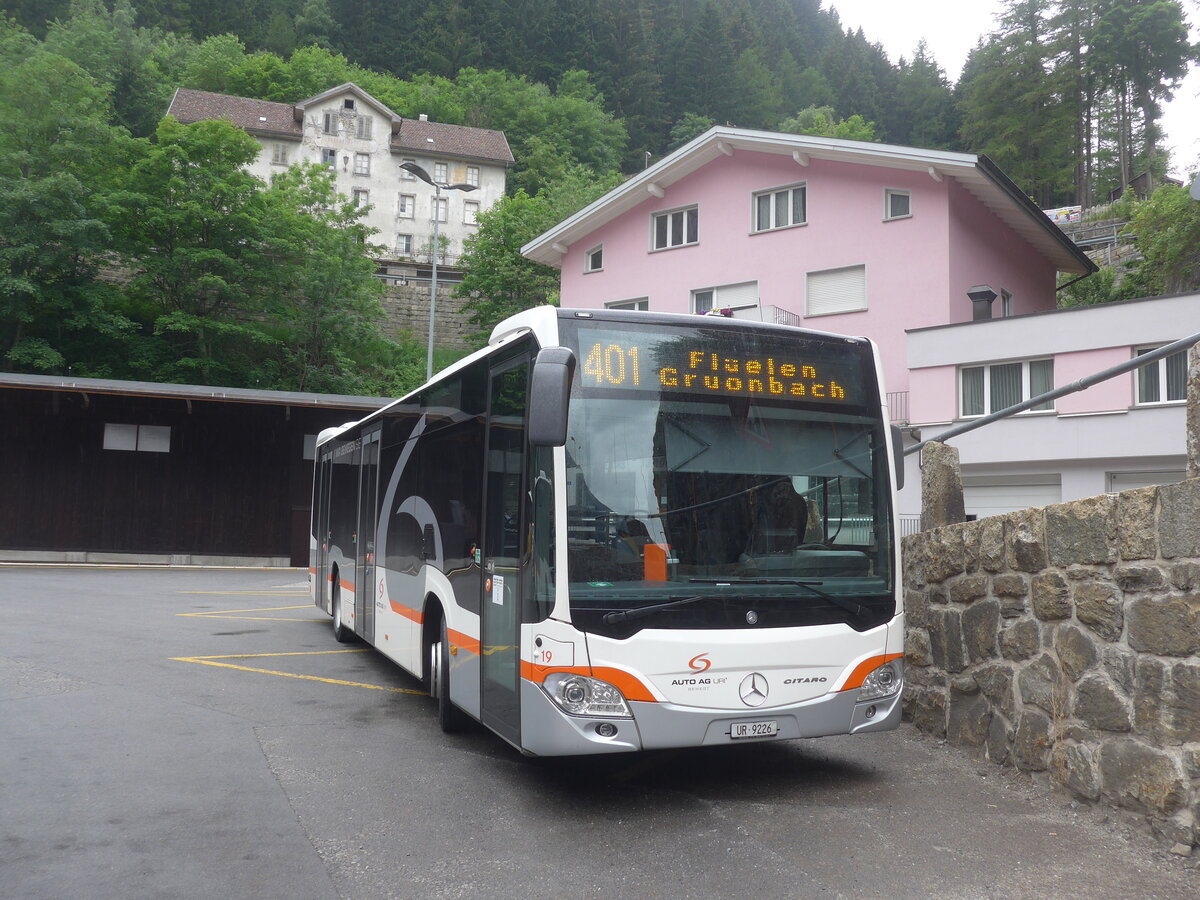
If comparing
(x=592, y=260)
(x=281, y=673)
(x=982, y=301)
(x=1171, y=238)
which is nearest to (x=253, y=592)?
(x=281, y=673)

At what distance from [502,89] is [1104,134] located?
47.5 metres

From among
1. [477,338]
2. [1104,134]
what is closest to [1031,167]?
[1104,134]

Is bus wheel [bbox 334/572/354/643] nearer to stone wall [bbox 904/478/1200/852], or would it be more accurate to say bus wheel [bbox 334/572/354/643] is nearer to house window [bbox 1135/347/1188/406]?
stone wall [bbox 904/478/1200/852]

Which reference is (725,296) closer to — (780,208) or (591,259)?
(780,208)

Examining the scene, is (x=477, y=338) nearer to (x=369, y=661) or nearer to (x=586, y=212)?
(x=586, y=212)

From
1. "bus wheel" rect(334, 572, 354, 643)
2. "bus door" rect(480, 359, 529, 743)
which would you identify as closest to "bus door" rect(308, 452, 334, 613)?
"bus wheel" rect(334, 572, 354, 643)

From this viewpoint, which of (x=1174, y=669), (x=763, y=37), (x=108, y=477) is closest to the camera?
(x=1174, y=669)

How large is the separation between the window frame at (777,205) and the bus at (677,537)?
2546 cm

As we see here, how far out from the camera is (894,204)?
29.3 meters

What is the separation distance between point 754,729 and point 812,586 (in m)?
0.90

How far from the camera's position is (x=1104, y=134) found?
63.4 m

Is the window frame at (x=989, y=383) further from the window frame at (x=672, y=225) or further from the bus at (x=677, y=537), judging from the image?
the bus at (x=677, y=537)

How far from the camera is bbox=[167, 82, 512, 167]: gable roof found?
71.6 m

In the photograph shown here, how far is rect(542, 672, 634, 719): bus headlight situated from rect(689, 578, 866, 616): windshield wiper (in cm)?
78
